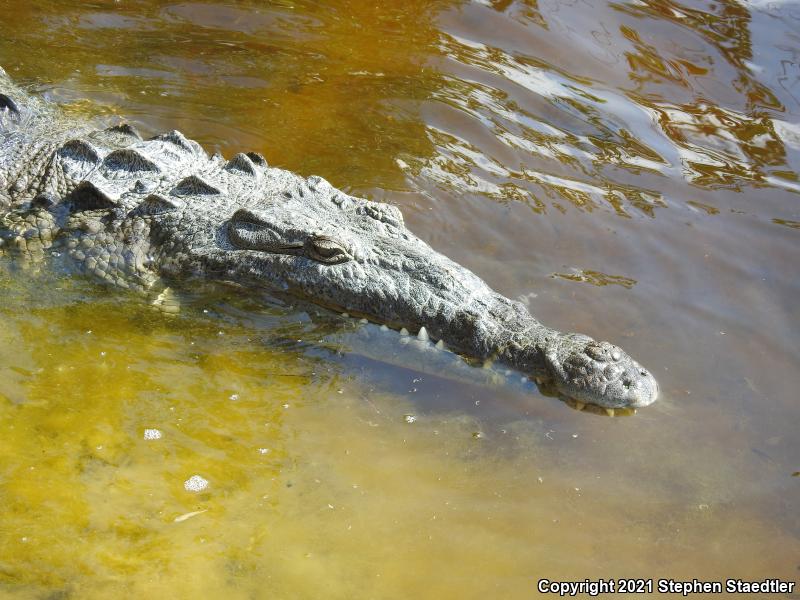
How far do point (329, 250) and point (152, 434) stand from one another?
157cm

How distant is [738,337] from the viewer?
5152 millimetres

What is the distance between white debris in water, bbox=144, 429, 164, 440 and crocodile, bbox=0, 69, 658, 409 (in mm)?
1374

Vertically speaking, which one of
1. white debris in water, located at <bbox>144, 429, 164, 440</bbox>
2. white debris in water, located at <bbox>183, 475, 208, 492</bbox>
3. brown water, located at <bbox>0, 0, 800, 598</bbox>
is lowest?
white debris in water, located at <bbox>144, 429, 164, 440</bbox>

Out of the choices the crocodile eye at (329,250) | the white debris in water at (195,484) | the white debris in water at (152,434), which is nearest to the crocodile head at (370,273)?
the crocodile eye at (329,250)

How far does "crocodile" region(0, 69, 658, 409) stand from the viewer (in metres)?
4.38

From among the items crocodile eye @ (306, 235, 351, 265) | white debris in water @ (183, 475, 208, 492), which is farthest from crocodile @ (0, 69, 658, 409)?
white debris in water @ (183, 475, 208, 492)

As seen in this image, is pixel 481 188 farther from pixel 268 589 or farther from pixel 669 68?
pixel 268 589

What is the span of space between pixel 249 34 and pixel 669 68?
4580 millimetres

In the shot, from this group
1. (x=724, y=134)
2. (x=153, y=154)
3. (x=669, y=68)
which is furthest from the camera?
(x=669, y=68)

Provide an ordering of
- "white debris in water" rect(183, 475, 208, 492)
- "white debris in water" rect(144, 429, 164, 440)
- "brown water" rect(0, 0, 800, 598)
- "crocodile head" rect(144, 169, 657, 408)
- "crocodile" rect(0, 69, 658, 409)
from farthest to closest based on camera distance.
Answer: "crocodile" rect(0, 69, 658, 409) → "crocodile head" rect(144, 169, 657, 408) → "white debris in water" rect(144, 429, 164, 440) → "white debris in water" rect(183, 475, 208, 492) → "brown water" rect(0, 0, 800, 598)

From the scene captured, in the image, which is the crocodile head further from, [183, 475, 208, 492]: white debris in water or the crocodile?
[183, 475, 208, 492]: white debris in water

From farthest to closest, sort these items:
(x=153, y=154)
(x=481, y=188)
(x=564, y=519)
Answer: (x=481, y=188)
(x=153, y=154)
(x=564, y=519)

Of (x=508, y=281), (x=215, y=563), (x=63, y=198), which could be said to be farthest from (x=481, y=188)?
(x=215, y=563)

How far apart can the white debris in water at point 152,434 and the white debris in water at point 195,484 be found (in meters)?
0.35
